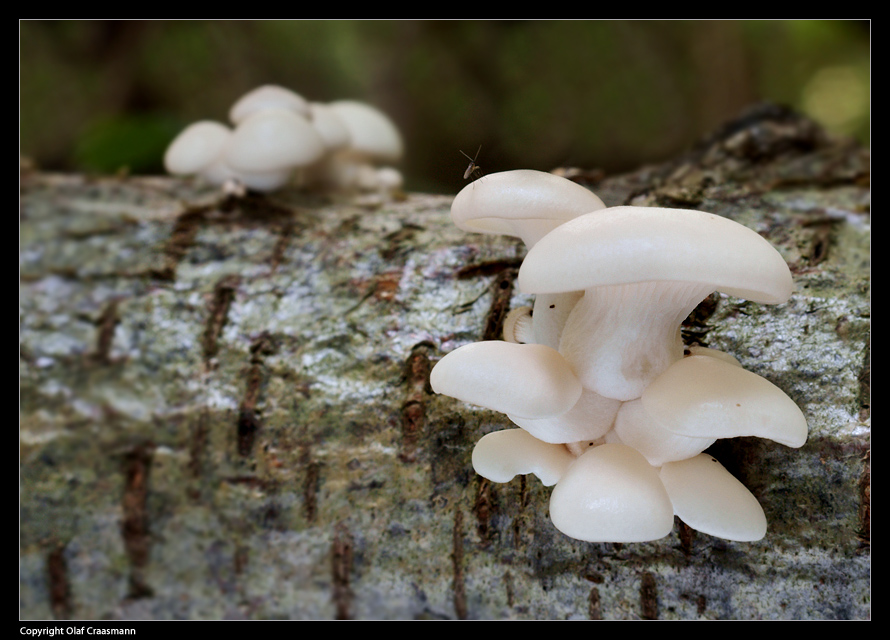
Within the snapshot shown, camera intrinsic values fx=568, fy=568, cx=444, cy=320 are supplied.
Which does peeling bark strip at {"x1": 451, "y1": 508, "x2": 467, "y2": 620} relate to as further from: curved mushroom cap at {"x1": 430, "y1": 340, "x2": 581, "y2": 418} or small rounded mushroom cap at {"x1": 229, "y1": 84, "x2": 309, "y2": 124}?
small rounded mushroom cap at {"x1": 229, "y1": 84, "x2": 309, "y2": 124}

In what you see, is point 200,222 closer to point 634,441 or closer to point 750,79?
point 634,441

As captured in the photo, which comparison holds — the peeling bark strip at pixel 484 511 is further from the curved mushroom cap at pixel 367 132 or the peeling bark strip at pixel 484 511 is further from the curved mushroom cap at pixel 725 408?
the curved mushroom cap at pixel 367 132

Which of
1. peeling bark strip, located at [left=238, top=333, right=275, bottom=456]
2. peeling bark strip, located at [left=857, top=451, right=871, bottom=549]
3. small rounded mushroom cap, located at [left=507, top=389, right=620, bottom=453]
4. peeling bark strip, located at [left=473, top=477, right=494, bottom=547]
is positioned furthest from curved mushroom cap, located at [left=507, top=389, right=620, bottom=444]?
peeling bark strip, located at [left=238, top=333, right=275, bottom=456]

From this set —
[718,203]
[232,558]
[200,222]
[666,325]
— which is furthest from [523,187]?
[200,222]

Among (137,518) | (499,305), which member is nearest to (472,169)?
(499,305)

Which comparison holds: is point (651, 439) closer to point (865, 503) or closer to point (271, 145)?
point (865, 503)

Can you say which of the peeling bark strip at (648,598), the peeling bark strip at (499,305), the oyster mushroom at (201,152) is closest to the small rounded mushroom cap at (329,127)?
the oyster mushroom at (201,152)
